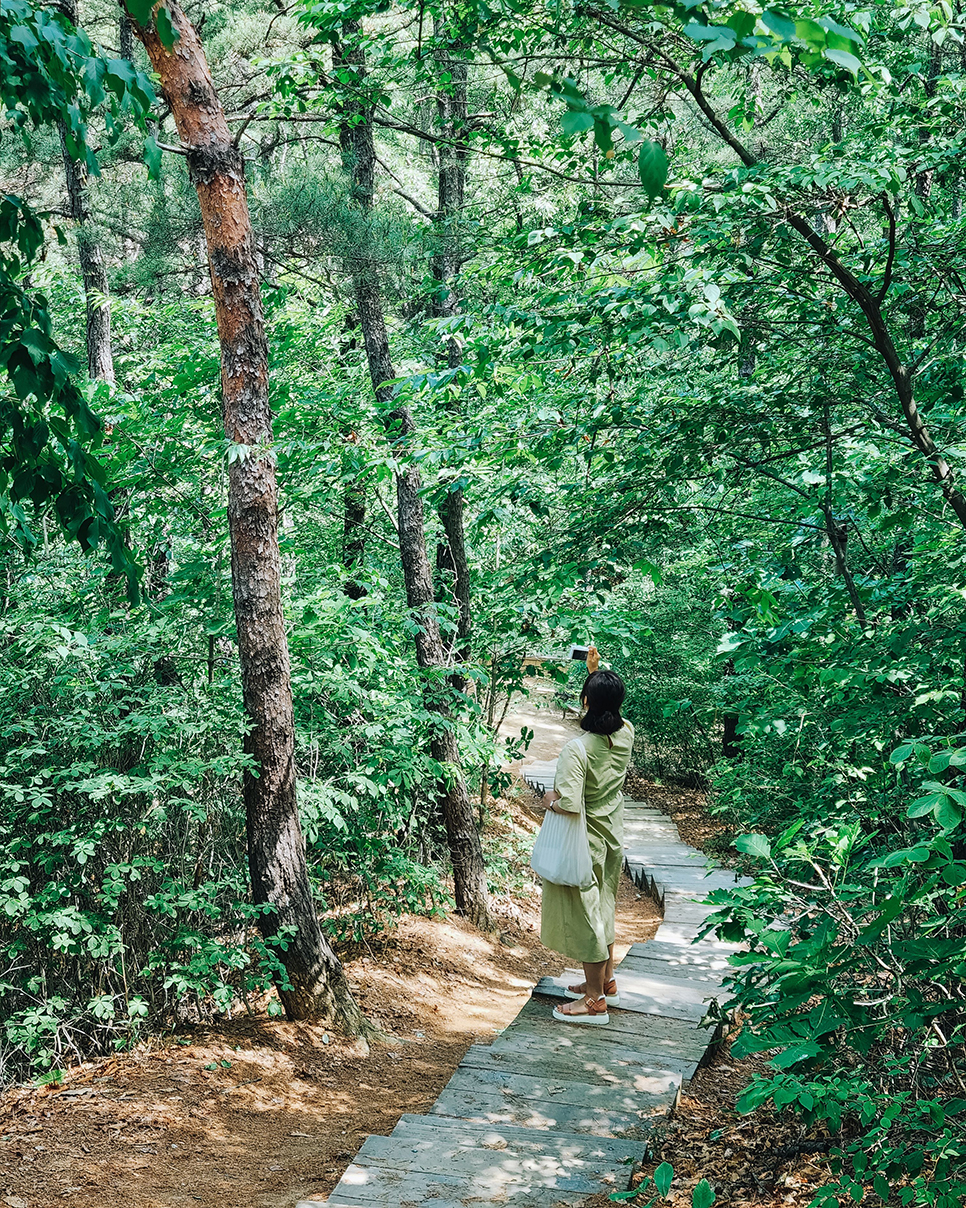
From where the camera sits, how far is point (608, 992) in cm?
495

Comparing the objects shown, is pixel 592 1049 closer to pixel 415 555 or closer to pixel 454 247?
pixel 415 555

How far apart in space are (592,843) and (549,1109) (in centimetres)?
142

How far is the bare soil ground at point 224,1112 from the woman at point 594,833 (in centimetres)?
109

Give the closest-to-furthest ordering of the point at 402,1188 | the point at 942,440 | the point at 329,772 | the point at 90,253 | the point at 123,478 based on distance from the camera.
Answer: the point at 402,1188 < the point at 942,440 < the point at 123,478 < the point at 329,772 < the point at 90,253

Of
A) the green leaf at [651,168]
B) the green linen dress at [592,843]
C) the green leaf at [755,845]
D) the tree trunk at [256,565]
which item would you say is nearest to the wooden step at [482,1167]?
the green linen dress at [592,843]

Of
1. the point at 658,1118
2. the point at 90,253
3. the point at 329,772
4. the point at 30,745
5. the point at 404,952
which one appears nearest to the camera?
the point at 658,1118

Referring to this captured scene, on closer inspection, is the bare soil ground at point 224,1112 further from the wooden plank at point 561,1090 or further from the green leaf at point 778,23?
the green leaf at point 778,23

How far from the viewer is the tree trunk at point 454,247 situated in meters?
6.71

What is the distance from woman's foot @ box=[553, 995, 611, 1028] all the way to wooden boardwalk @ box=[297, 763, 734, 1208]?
2.0 inches

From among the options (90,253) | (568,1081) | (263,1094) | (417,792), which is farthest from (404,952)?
(90,253)

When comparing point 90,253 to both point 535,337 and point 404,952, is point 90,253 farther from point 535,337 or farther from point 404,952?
point 404,952

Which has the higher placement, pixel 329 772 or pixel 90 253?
pixel 90 253

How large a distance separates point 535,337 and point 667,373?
2.80ft

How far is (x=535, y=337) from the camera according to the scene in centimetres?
401
